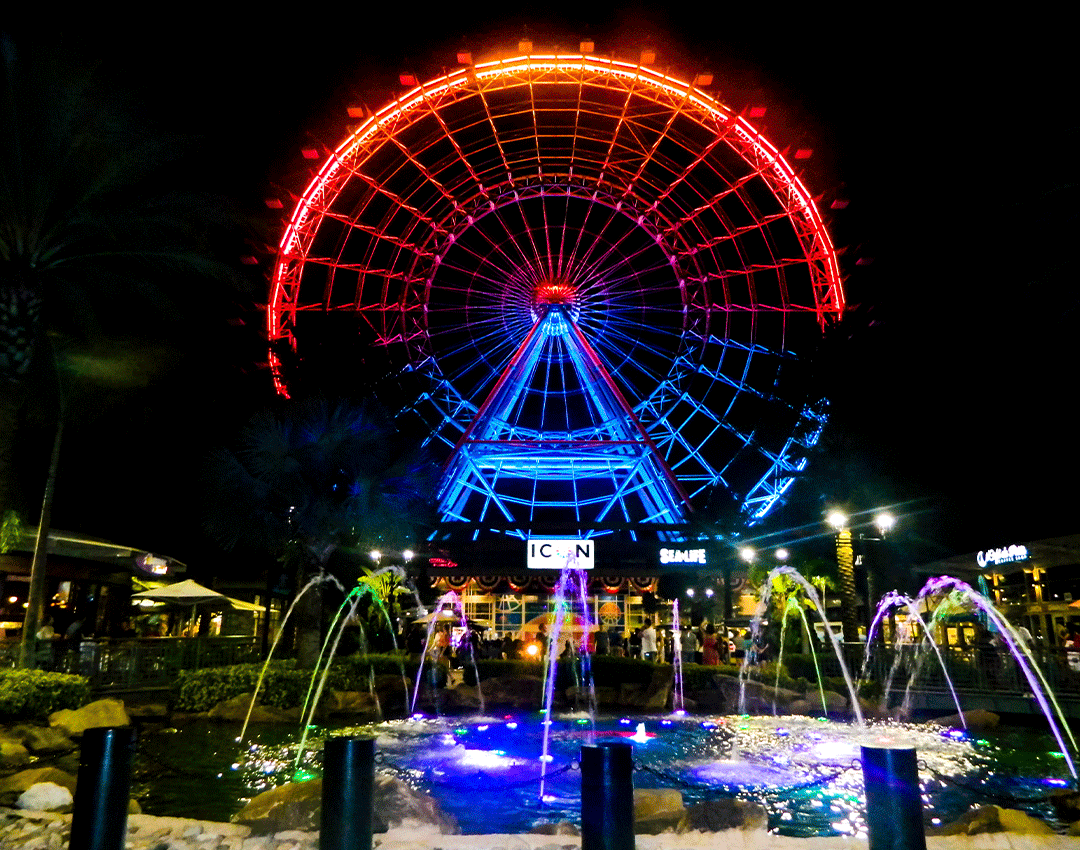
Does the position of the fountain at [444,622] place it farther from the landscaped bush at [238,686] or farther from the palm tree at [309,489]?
the palm tree at [309,489]

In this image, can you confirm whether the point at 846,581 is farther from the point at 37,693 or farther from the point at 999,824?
the point at 37,693

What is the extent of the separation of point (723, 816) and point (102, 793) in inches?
184

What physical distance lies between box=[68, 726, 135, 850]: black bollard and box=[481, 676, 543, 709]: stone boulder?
45.6 ft

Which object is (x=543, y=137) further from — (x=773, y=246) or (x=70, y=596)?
(x=70, y=596)

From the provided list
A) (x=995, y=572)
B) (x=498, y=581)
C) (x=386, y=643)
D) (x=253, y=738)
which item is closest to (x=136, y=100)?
(x=253, y=738)

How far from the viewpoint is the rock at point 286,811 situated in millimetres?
6465

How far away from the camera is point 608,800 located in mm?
4910

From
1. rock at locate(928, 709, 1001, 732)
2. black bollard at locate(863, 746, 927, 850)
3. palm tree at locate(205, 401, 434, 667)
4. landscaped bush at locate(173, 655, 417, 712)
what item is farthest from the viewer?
palm tree at locate(205, 401, 434, 667)

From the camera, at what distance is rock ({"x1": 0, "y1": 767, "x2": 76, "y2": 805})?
784cm

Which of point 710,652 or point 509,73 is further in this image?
point 509,73

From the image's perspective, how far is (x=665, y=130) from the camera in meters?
24.3

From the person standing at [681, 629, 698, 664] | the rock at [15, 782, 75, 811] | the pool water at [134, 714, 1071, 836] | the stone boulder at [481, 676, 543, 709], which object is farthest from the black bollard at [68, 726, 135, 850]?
the person standing at [681, 629, 698, 664]

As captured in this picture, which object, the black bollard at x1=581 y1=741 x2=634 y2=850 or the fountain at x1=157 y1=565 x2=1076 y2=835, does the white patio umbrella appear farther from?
the black bollard at x1=581 y1=741 x2=634 y2=850

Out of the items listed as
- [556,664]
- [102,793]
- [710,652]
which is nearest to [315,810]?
[102,793]
